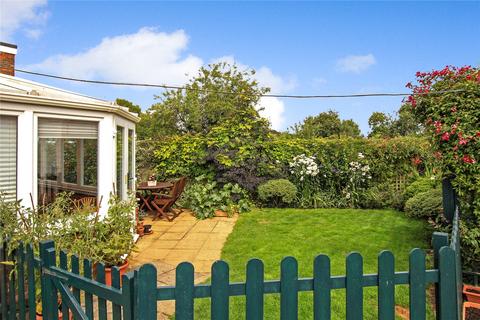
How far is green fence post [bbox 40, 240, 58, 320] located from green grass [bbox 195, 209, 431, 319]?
4.30 feet

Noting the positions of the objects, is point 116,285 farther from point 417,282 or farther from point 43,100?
point 43,100

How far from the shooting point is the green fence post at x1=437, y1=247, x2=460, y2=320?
184 centimetres

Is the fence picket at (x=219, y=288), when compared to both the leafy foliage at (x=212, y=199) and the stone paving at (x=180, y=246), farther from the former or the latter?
the leafy foliage at (x=212, y=199)

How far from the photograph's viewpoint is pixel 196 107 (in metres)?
16.8

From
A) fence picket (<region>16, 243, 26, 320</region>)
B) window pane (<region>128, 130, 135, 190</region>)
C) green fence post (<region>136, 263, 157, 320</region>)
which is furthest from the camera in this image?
window pane (<region>128, 130, 135, 190</region>)

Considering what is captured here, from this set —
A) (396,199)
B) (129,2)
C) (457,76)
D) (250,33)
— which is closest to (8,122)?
(129,2)

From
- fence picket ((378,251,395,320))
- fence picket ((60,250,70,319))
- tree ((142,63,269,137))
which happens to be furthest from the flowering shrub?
tree ((142,63,269,137))

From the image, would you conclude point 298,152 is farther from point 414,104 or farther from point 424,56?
point 414,104

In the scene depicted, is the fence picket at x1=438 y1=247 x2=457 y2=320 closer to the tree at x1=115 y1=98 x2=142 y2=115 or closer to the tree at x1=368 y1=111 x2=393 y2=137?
the tree at x1=368 y1=111 x2=393 y2=137

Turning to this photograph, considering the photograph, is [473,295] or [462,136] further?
[462,136]

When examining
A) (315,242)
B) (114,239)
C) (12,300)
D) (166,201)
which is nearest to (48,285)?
(12,300)

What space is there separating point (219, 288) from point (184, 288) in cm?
18

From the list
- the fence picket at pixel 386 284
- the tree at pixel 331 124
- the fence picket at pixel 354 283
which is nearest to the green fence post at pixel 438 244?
the fence picket at pixel 386 284

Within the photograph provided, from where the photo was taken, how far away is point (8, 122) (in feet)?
13.7
